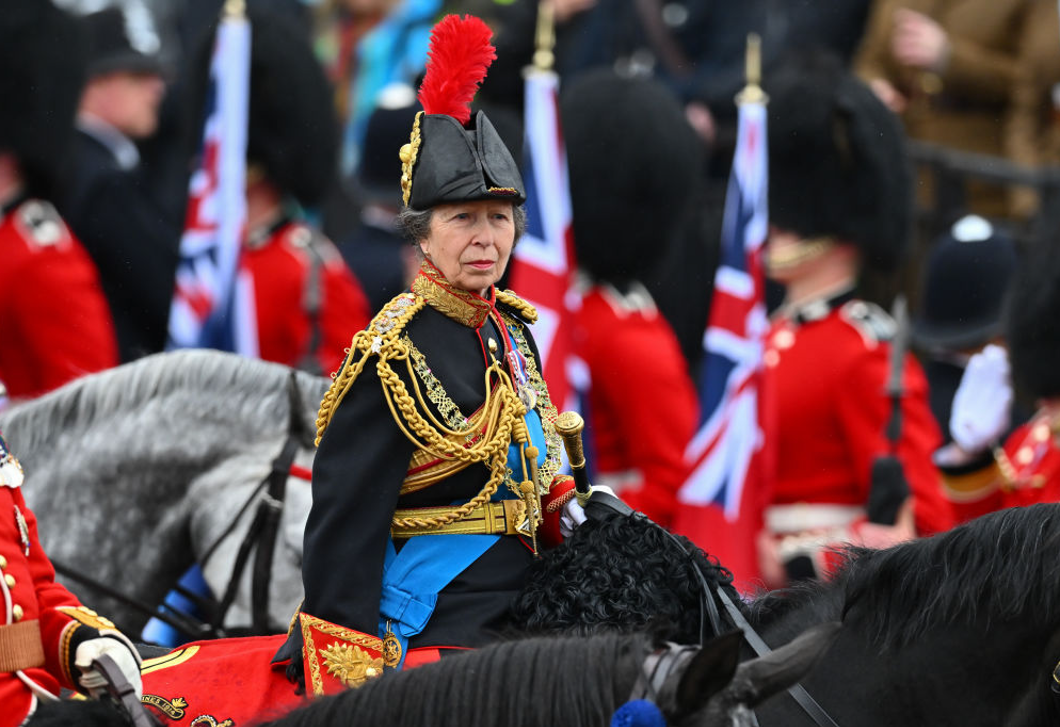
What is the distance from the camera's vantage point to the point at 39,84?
781cm

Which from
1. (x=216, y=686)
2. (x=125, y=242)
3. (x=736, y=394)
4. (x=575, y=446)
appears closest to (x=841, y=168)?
(x=736, y=394)

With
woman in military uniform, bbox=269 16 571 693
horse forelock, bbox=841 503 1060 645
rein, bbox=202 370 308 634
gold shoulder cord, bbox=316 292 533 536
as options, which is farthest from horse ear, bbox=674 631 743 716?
rein, bbox=202 370 308 634

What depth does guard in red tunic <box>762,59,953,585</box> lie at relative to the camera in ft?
21.6

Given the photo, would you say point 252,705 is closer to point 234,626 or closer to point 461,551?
point 461,551

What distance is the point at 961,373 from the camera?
8312 millimetres

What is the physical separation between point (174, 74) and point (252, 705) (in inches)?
354

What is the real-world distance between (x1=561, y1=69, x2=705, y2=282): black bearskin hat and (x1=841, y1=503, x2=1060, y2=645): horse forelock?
503cm

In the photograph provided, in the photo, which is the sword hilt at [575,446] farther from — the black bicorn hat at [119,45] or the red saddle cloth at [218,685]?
the black bicorn hat at [119,45]

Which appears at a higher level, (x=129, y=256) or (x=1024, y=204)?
(x=129, y=256)

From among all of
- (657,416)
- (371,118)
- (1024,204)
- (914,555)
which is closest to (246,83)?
(371,118)

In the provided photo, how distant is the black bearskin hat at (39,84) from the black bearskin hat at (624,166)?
2.45 meters

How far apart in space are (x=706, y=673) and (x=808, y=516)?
4.48 meters

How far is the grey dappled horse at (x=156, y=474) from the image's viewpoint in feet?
15.9

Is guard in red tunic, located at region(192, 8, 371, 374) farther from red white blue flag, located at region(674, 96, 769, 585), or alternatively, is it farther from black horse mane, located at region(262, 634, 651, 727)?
black horse mane, located at region(262, 634, 651, 727)
